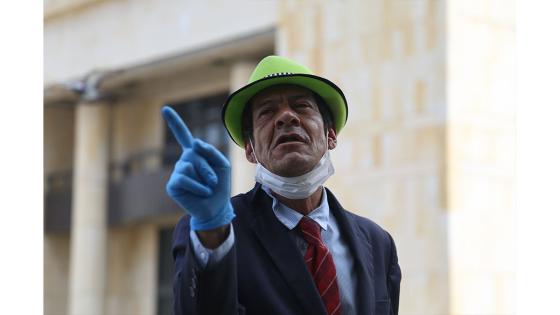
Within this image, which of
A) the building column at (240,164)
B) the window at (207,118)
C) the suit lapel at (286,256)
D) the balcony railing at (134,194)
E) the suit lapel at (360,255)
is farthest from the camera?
the balcony railing at (134,194)

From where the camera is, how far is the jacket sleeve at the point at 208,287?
14.6ft

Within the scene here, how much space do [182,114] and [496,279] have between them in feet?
35.5

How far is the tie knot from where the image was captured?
5.00 metres

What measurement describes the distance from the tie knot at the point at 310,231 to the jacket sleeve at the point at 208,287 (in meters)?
0.55

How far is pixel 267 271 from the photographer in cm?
480

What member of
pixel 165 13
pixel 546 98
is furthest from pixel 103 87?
pixel 546 98

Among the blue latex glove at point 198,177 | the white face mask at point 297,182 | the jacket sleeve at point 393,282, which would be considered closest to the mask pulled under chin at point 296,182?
the white face mask at point 297,182

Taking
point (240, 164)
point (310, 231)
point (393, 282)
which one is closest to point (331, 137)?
point (310, 231)

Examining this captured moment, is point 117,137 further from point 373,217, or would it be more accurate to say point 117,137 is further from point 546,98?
point 546,98

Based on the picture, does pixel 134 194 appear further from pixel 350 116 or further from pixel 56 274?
pixel 350 116

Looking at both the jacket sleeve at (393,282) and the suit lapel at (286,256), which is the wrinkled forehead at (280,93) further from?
the jacket sleeve at (393,282)

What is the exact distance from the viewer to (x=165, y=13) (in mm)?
24703

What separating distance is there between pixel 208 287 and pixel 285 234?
1.78 feet
